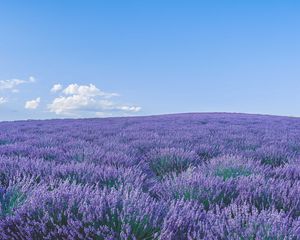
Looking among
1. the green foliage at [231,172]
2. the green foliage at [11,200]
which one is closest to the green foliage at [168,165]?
the green foliage at [231,172]

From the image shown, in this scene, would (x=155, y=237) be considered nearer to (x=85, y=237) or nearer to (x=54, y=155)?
(x=85, y=237)

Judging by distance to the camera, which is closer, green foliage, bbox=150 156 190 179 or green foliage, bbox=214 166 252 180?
green foliage, bbox=214 166 252 180

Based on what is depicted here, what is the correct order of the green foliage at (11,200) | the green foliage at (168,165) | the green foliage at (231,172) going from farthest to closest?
1. the green foliage at (168,165)
2. the green foliage at (231,172)
3. the green foliage at (11,200)

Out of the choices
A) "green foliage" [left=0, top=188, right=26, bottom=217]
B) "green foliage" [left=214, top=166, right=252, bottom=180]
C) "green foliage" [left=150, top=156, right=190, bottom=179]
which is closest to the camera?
"green foliage" [left=0, top=188, right=26, bottom=217]

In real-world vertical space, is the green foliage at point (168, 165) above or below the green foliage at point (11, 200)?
below

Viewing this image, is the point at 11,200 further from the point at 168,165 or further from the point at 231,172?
the point at 168,165

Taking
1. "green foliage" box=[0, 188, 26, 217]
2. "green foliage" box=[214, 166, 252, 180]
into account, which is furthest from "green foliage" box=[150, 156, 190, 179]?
"green foliage" box=[0, 188, 26, 217]

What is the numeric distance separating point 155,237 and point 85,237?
0.38 metres

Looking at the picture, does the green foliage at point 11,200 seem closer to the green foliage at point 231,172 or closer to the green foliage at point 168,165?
the green foliage at point 231,172

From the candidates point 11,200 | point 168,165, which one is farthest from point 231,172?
point 11,200

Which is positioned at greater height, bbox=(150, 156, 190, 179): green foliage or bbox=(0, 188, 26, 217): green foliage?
bbox=(0, 188, 26, 217): green foliage

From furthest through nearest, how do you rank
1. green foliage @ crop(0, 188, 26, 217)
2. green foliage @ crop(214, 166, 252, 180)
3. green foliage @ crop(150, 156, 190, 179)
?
green foliage @ crop(150, 156, 190, 179)
green foliage @ crop(214, 166, 252, 180)
green foliage @ crop(0, 188, 26, 217)

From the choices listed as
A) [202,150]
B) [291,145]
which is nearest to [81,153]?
[202,150]

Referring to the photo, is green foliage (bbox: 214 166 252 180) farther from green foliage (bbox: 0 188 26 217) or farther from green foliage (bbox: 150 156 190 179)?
green foliage (bbox: 0 188 26 217)
